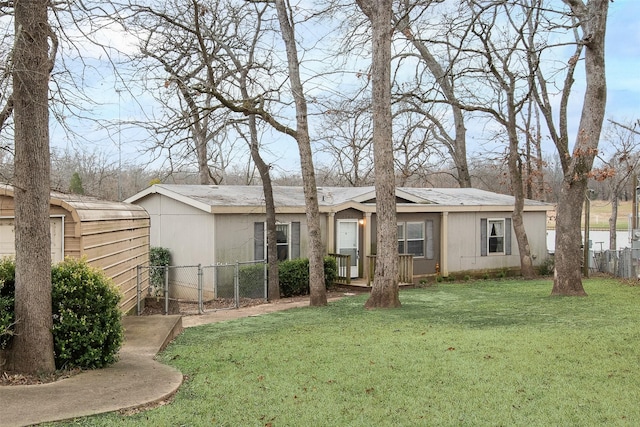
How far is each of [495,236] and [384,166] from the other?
479 inches

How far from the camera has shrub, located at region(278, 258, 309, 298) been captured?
18.6m

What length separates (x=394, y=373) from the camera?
709 centimetres

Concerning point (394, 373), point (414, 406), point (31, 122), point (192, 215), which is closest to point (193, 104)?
point (192, 215)

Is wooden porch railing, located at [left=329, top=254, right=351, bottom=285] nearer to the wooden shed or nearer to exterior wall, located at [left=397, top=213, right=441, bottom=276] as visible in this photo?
exterior wall, located at [left=397, top=213, right=441, bottom=276]

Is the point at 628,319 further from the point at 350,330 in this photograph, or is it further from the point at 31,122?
the point at 31,122

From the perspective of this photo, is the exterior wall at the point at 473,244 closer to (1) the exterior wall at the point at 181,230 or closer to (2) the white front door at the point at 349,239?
(2) the white front door at the point at 349,239

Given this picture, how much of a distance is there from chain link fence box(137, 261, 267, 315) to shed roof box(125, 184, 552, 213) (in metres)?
1.87

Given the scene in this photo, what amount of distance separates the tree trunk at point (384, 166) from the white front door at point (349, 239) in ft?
22.7

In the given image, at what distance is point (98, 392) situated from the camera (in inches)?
238

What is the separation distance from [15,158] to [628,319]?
9.53m

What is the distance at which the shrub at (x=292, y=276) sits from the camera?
61.1 feet

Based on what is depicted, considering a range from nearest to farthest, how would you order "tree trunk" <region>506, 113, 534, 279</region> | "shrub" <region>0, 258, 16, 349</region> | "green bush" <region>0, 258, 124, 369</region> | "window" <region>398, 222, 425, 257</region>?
"shrub" <region>0, 258, 16, 349</region> < "green bush" <region>0, 258, 124, 369</region> < "window" <region>398, 222, 425, 257</region> < "tree trunk" <region>506, 113, 534, 279</region>

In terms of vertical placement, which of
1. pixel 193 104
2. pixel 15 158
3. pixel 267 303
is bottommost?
pixel 267 303

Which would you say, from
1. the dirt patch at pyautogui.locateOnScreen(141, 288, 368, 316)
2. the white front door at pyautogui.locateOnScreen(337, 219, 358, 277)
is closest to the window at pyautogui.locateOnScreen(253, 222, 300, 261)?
the white front door at pyautogui.locateOnScreen(337, 219, 358, 277)
